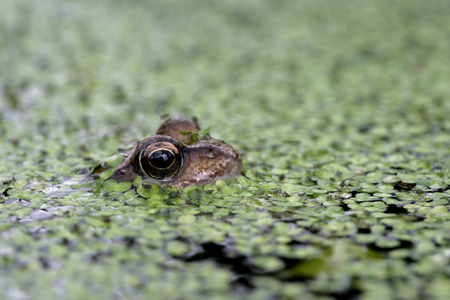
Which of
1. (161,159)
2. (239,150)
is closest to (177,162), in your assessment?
(161,159)

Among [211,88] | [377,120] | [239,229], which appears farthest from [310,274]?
[211,88]

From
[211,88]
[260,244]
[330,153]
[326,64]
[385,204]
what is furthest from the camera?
[326,64]

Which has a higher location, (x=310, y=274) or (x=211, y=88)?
(x=211, y=88)

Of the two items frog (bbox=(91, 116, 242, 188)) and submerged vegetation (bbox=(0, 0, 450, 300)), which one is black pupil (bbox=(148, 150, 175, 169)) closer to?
frog (bbox=(91, 116, 242, 188))

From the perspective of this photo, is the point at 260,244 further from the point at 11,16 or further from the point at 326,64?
the point at 11,16

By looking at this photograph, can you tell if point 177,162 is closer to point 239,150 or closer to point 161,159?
point 161,159

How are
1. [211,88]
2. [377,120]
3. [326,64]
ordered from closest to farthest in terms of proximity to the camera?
A: [377,120] < [211,88] < [326,64]

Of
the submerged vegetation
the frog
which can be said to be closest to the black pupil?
the frog
